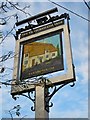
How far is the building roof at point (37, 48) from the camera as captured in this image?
6959 millimetres

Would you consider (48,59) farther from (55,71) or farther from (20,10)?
(20,10)

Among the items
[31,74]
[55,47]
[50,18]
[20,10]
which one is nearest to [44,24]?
[50,18]

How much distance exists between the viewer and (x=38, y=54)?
6.99 m

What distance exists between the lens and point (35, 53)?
23.1 feet

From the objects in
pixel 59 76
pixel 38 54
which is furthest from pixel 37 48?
pixel 59 76

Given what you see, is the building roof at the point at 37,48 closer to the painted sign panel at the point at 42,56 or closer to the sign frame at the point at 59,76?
the painted sign panel at the point at 42,56

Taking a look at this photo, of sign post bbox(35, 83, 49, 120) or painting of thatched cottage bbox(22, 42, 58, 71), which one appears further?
painting of thatched cottage bbox(22, 42, 58, 71)

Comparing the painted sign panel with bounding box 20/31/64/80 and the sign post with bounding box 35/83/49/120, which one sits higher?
the painted sign panel with bounding box 20/31/64/80

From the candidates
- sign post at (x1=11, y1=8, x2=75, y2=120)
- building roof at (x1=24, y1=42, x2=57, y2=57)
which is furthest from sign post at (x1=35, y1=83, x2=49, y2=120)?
building roof at (x1=24, y1=42, x2=57, y2=57)

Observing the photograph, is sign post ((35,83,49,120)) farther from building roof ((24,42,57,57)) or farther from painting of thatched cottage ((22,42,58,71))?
building roof ((24,42,57,57))

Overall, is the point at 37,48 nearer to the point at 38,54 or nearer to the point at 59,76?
the point at 38,54

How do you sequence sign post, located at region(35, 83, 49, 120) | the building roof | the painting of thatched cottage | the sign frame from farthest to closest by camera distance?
the building roof, the painting of thatched cottage, the sign frame, sign post, located at region(35, 83, 49, 120)

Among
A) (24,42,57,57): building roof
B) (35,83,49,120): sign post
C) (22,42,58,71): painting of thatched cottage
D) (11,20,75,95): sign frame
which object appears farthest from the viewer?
(24,42,57,57): building roof

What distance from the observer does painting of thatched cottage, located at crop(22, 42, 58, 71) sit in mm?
6840
